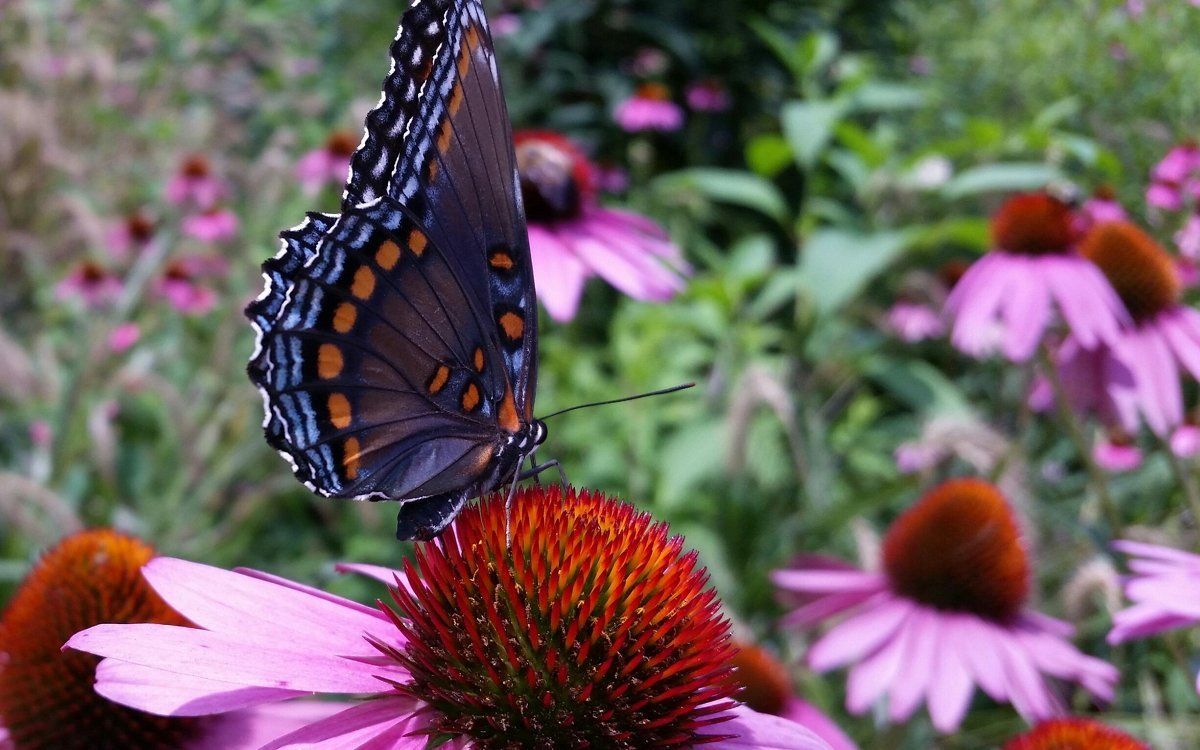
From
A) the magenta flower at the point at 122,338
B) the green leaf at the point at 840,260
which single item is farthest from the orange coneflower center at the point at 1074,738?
the magenta flower at the point at 122,338

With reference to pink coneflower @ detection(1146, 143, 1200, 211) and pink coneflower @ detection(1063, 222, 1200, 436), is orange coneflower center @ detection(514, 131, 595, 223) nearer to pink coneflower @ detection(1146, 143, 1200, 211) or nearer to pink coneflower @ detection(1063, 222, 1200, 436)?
pink coneflower @ detection(1063, 222, 1200, 436)

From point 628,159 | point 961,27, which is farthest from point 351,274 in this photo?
point 961,27

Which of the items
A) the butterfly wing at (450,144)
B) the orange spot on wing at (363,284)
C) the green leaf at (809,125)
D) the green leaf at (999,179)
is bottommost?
the orange spot on wing at (363,284)

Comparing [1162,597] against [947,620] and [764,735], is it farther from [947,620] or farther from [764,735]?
[947,620]

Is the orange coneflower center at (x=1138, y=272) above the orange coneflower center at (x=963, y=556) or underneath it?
above

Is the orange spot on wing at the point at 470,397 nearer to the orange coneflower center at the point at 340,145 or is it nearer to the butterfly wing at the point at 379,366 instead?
the butterfly wing at the point at 379,366

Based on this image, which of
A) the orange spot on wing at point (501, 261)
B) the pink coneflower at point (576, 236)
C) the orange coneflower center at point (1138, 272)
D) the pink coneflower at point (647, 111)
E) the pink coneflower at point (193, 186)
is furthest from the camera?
the pink coneflower at point (647, 111)
